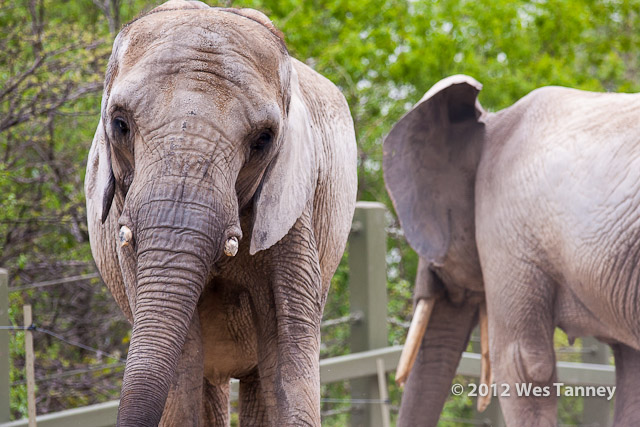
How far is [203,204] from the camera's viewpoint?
274 centimetres

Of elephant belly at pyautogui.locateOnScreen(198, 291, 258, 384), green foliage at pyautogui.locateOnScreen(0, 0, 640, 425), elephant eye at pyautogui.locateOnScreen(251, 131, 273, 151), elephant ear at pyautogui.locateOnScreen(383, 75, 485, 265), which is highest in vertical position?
green foliage at pyautogui.locateOnScreen(0, 0, 640, 425)

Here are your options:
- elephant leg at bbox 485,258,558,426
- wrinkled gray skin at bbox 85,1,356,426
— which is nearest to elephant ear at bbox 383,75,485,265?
elephant leg at bbox 485,258,558,426

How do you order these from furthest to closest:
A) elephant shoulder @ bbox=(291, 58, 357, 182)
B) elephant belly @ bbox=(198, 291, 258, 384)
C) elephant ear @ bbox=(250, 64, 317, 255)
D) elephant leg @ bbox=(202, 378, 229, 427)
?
elephant leg @ bbox=(202, 378, 229, 427)
elephant shoulder @ bbox=(291, 58, 357, 182)
elephant belly @ bbox=(198, 291, 258, 384)
elephant ear @ bbox=(250, 64, 317, 255)

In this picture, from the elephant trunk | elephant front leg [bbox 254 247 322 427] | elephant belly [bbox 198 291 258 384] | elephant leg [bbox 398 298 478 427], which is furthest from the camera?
elephant leg [bbox 398 298 478 427]

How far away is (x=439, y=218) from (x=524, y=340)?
0.81 meters

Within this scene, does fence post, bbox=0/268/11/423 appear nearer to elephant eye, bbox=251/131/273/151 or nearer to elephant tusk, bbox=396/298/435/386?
elephant tusk, bbox=396/298/435/386

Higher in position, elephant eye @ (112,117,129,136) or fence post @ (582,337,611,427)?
fence post @ (582,337,611,427)

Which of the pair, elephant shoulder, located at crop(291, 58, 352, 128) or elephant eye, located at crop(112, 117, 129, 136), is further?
elephant shoulder, located at crop(291, 58, 352, 128)

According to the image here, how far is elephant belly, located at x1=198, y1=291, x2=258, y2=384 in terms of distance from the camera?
3.32 meters

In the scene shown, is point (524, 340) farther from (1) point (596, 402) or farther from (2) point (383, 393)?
(1) point (596, 402)

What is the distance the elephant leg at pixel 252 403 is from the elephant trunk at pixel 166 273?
100cm

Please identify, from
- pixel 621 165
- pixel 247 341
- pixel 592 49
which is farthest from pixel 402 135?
pixel 592 49

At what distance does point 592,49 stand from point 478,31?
2.88 meters

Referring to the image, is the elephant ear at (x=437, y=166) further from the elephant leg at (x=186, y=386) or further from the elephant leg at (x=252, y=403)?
the elephant leg at (x=186, y=386)
